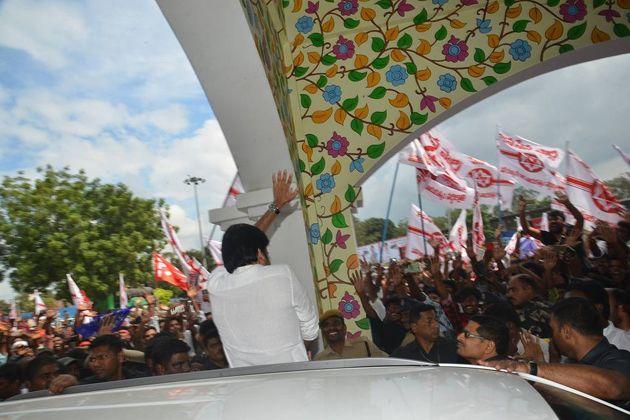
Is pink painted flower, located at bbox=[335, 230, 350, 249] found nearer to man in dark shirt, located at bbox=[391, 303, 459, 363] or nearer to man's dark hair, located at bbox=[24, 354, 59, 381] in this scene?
man in dark shirt, located at bbox=[391, 303, 459, 363]

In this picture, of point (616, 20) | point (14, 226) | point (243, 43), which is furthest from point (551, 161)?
point (14, 226)

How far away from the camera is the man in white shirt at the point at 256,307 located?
1.84m

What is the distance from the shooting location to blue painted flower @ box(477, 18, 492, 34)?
324cm

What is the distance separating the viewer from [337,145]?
3.35 metres

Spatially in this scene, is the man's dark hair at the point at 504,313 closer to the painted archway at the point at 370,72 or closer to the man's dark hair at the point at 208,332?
the painted archway at the point at 370,72

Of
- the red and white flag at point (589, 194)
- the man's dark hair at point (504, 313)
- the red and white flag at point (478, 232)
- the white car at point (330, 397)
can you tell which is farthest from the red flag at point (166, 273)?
the white car at point (330, 397)

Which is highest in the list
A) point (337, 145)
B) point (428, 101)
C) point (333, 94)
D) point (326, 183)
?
point (333, 94)

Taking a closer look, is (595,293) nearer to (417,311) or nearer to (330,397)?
(417,311)

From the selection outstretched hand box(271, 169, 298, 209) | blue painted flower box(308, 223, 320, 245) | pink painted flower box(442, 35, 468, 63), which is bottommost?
blue painted flower box(308, 223, 320, 245)

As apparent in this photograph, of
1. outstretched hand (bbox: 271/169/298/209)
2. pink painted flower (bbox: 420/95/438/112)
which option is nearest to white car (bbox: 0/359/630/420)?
outstretched hand (bbox: 271/169/298/209)

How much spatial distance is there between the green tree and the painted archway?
719 inches

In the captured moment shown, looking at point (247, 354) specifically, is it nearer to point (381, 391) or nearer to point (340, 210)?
point (381, 391)

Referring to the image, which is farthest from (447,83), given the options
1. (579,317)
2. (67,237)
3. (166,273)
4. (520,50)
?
(67,237)

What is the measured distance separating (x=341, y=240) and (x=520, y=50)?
1.50 metres
